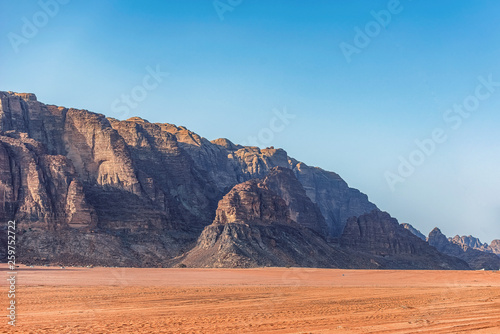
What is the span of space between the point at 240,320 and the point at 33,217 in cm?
10988

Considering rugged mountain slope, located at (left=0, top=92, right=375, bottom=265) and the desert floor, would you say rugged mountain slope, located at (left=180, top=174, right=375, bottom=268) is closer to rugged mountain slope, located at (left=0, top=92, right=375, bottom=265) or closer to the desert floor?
rugged mountain slope, located at (left=0, top=92, right=375, bottom=265)

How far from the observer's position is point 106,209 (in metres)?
149

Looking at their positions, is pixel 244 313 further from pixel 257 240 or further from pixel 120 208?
pixel 120 208

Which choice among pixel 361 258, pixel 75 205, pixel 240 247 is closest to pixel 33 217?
pixel 75 205

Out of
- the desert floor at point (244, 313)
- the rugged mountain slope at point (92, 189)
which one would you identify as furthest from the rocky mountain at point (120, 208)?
the desert floor at point (244, 313)

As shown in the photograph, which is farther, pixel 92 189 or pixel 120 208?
pixel 92 189

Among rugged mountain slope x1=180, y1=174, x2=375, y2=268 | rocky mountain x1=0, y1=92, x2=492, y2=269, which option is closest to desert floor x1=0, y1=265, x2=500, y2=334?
rugged mountain slope x1=180, y1=174, x2=375, y2=268

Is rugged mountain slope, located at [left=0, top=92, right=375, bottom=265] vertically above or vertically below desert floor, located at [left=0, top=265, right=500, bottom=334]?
above

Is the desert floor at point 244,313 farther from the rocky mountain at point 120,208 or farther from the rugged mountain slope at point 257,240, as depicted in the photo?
the rocky mountain at point 120,208

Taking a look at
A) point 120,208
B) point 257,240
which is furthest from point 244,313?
point 120,208

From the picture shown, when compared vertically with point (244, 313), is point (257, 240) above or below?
above

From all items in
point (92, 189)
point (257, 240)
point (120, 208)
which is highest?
point (92, 189)

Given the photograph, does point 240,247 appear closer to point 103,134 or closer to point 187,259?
point 187,259

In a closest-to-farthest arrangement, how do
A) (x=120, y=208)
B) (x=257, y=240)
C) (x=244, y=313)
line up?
(x=244, y=313) → (x=257, y=240) → (x=120, y=208)
